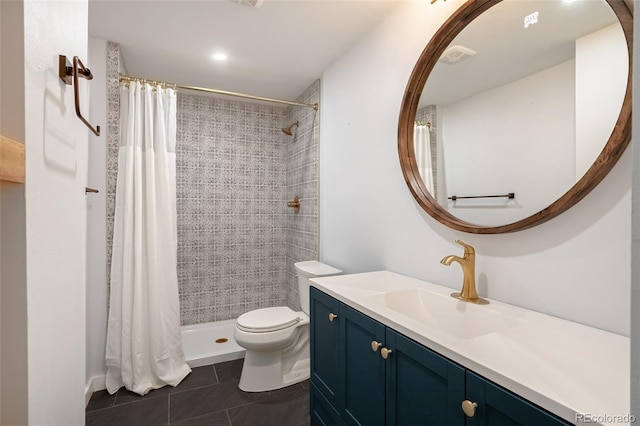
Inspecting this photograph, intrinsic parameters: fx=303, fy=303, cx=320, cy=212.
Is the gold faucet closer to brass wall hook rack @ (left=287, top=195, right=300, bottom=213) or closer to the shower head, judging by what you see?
brass wall hook rack @ (left=287, top=195, right=300, bottom=213)

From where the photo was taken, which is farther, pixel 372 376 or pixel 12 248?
pixel 372 376

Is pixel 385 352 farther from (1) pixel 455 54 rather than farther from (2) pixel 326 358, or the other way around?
(1) pixel 455 54

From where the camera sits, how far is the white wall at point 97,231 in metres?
2.11

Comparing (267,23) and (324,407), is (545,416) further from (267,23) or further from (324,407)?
(267,23)

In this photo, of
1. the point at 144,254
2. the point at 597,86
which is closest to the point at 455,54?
the point at 597,86

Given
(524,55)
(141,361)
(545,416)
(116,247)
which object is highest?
(524,55)

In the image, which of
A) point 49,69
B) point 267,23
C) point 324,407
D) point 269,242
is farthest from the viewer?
point 269,242

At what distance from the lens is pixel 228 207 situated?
10.8 feet

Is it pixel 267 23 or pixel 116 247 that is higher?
pixel 267 23

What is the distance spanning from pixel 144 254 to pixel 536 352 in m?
2.36

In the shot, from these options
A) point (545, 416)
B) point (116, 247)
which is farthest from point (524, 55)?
point (116, 247)

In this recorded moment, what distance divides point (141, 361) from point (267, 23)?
8.02 feet

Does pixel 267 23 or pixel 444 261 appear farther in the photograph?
pixel 267 23

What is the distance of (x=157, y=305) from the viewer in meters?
2.23
